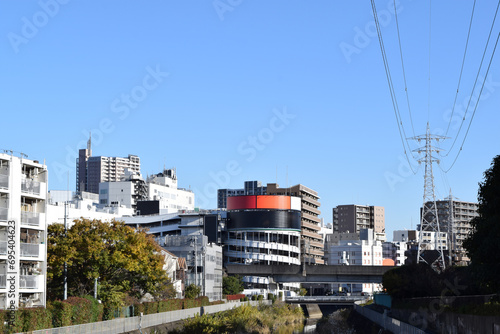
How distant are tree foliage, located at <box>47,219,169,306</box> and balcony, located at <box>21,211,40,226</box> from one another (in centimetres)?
432

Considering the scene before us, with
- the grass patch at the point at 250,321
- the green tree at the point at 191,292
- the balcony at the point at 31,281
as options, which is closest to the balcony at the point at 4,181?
the balcony at the point at 31,281

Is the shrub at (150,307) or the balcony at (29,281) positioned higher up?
the balcony at (29,281)

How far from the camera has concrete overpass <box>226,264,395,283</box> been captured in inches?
6102

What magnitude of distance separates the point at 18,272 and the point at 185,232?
12638 cm

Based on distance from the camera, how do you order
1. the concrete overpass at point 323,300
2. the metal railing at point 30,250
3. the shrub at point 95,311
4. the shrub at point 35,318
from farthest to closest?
the concrete overpass at point 323,300 < the metal railing at point 30,250 < the shrub at point 95,311 < the shrub at point 35,318

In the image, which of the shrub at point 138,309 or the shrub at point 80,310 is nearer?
the shrub at point 80,310

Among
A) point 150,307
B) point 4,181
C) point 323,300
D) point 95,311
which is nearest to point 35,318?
point 95,311

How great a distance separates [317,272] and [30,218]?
3762 inches

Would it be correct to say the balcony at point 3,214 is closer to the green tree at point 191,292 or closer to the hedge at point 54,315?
the hedge at point 54,315

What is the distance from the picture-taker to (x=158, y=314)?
76812 mm

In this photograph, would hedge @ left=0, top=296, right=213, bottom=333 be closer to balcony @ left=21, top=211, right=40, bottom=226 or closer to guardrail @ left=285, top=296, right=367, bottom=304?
balcony @ left=21, top=211, right=40, bottom=226

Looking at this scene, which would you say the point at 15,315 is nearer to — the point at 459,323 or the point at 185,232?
the point at 459,323

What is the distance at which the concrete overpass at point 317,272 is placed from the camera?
155 meters

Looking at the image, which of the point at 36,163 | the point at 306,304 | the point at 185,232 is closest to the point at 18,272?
the point at 36,163
